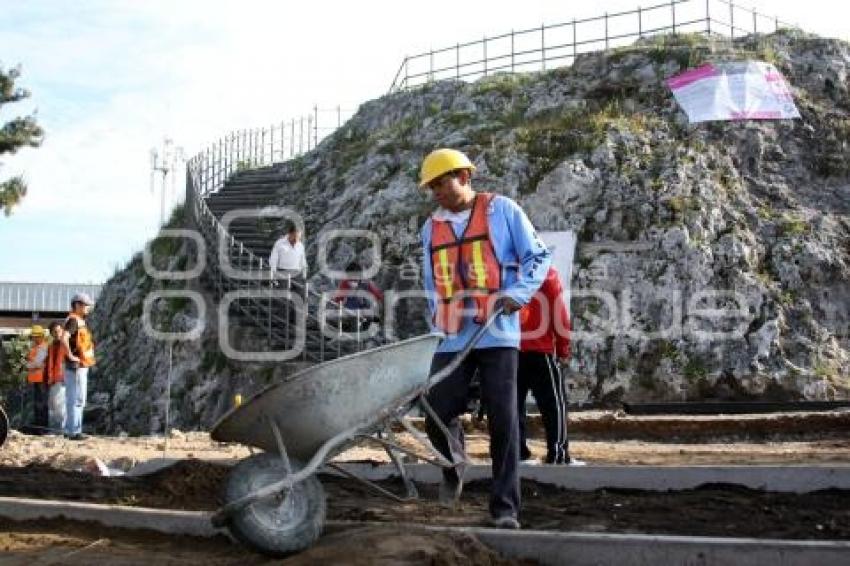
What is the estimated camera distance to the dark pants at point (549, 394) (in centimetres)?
757

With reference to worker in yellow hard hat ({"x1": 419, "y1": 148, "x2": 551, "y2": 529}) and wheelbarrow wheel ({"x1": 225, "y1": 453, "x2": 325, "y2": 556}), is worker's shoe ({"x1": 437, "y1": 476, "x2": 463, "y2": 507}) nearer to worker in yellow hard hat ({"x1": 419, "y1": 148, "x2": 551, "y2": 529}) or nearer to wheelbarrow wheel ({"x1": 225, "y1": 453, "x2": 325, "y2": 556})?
worker in yellow hard hat ({"x1": 419, "y1": 148, "x2": 551, "y2": 529})

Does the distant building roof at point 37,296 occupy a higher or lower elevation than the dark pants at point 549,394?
higher

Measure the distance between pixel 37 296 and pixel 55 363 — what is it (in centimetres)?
3931

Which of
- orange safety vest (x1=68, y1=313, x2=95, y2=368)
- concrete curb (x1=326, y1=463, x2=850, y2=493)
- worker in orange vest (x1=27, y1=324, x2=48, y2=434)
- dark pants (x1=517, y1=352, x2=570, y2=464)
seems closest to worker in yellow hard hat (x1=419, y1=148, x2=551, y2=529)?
concrete curb (x1=326, y1=463, x2=850, y2=493)

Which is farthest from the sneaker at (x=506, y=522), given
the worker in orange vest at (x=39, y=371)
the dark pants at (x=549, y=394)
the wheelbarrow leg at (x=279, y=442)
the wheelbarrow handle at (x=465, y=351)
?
the worker in orange vest at (x=39, y=371)

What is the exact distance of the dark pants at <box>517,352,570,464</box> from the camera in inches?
298

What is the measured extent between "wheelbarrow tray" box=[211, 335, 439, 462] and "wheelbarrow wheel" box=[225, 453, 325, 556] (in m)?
0.11

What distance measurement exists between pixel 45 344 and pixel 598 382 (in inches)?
346

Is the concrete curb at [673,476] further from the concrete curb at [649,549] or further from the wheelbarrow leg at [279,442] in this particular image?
the wheelbarrow leg at [279,442]

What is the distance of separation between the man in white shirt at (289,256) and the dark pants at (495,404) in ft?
44.7

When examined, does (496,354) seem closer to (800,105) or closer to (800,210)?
(800,210)

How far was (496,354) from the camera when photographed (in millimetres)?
5121

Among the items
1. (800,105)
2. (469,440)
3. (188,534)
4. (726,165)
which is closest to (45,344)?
(469,440)

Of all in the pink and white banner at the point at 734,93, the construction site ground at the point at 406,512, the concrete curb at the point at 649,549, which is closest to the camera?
the concrete curb at the point at 649,549
